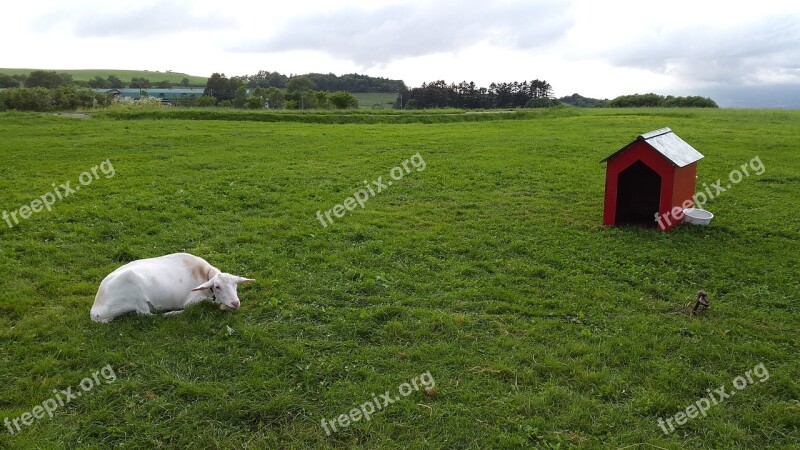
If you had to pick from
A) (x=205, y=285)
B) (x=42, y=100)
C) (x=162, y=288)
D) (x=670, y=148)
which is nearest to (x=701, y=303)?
(x=670, y=148)

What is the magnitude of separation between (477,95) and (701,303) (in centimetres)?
5616

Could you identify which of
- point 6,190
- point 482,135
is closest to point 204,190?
point 6,190

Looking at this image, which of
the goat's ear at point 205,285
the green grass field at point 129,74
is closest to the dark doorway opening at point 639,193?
the goat's ear at point 205,285

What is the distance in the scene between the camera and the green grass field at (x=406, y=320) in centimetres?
462

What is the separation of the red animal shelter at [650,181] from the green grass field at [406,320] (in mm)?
528

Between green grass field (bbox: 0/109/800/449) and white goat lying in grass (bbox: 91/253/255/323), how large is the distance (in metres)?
0.18

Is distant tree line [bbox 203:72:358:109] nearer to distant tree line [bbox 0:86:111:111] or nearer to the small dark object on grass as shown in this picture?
distant tree line [bbox 0:86:111:111]

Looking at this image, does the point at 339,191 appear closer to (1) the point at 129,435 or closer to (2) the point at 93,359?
(2) the point at 93,359

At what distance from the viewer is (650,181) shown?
10836mm

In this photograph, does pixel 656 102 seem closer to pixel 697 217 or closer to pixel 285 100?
pixel 285 100

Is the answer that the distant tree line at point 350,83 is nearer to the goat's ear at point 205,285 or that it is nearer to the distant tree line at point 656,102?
the distant tree line at point 656,102

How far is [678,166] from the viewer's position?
921 cm

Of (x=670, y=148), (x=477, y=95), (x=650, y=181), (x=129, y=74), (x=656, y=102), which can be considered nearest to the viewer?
(x=670, y=148)

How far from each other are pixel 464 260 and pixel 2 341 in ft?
19.2
